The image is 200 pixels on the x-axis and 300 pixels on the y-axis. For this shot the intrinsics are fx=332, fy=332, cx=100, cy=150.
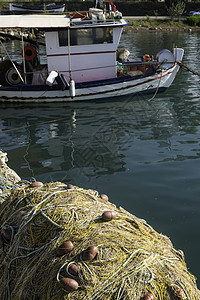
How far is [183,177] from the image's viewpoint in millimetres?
8438

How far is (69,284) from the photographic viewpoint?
3.10 metres

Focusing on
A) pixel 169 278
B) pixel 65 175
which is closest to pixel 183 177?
pixel 65 175

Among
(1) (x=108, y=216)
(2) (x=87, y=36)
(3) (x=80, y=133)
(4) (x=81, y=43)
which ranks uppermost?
(2) (x=87, y=36)

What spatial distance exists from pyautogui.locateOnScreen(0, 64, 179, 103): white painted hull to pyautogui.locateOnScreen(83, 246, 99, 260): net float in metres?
12.2

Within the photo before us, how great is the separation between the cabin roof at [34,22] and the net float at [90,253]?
1220cm

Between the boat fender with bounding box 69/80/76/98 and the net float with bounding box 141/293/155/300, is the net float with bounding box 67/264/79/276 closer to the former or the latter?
the net float with bounding box 141/293/155/300

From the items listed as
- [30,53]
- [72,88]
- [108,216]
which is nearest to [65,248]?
[108,216]

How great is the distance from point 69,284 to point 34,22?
1302cm

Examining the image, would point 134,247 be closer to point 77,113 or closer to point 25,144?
point 25,144

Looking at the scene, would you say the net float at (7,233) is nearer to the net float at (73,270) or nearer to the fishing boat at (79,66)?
the net float at (73,270)

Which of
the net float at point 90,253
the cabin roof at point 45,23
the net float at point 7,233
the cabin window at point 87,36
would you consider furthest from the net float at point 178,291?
the cabin window at point 87,36

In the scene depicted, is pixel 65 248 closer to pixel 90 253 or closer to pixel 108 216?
pixel 90 253

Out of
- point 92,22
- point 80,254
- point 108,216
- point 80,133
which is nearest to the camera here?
point 80,254

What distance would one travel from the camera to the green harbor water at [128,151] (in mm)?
7164
